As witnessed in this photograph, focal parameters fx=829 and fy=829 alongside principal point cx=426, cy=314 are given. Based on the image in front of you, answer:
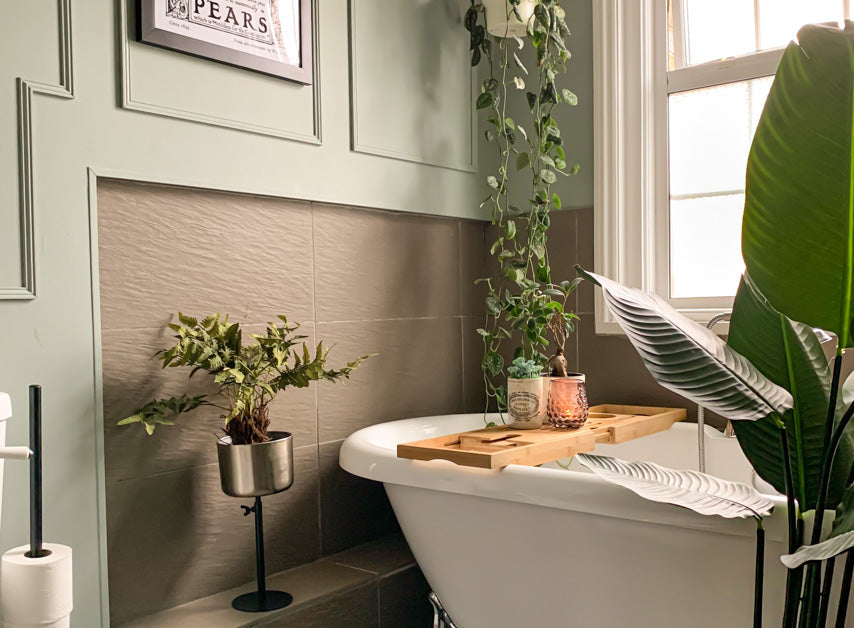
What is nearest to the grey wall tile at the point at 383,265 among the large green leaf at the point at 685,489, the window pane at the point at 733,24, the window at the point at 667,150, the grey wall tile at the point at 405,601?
the window at the point at 667,150

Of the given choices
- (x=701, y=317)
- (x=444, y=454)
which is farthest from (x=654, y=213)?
(x=444, y=454)

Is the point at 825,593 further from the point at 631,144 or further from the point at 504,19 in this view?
the point at 504,19

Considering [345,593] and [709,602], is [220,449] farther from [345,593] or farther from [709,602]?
[709,602]

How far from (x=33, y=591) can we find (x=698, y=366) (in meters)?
1.14

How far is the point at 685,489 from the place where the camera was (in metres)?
1.27

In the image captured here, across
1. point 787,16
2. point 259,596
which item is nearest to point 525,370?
point 259,596

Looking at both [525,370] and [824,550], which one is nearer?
[824,550]

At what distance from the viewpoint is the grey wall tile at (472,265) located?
284cm

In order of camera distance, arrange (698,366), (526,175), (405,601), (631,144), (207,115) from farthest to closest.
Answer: (526,175)
(631,144)
(405,601)
(207,115)
(698,366)

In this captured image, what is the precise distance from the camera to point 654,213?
2641 millimetres

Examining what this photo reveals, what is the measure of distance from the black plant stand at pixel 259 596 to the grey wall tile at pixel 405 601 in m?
0.29

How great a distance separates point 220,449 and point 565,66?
169 centimetres

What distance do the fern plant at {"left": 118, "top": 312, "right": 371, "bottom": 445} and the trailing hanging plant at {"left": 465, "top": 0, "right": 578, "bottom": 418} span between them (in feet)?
2.48

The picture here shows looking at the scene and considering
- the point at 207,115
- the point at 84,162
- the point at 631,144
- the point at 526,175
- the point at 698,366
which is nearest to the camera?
the point at 698,366
